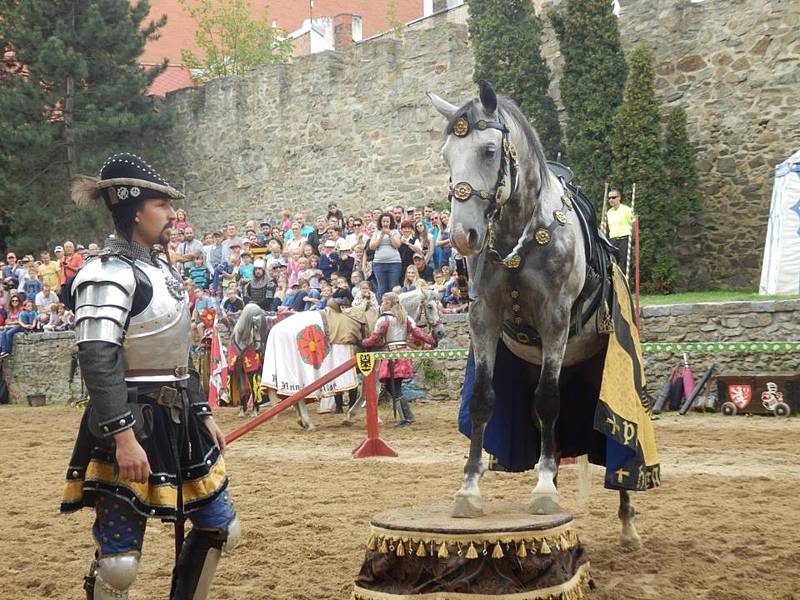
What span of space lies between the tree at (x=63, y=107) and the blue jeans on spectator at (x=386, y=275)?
14169 mm

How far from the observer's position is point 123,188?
384 cm

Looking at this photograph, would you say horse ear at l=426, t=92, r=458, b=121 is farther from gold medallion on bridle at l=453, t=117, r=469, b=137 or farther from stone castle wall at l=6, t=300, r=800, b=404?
stone castle wall at l=6, t=300, r=800, b=404

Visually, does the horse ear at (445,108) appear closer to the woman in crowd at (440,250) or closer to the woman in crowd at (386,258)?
the woman in crowd at (386,258)

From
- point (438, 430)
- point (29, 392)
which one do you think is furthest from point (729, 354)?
point (29, 392)

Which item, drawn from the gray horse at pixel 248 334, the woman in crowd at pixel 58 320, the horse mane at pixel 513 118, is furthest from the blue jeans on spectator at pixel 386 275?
the horse mane at pixel 513 118

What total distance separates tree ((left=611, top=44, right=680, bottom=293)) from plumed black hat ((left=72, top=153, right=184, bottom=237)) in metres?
12.8

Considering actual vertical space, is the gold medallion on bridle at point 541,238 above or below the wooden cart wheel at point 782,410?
above

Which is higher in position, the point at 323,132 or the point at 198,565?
the point at 323,132

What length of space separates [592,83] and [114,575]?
1475cm

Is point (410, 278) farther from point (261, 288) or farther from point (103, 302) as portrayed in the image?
point (103, 302)

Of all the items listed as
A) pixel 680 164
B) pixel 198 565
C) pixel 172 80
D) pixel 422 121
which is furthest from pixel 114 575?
pixel 172 80

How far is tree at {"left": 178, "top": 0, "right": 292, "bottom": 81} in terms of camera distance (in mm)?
36375

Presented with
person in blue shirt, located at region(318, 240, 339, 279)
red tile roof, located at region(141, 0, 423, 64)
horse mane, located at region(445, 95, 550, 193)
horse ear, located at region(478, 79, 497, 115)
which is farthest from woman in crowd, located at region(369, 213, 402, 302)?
red tile roof, located at region(141, 0, 423, 64)

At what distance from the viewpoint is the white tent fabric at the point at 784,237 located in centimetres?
1391
